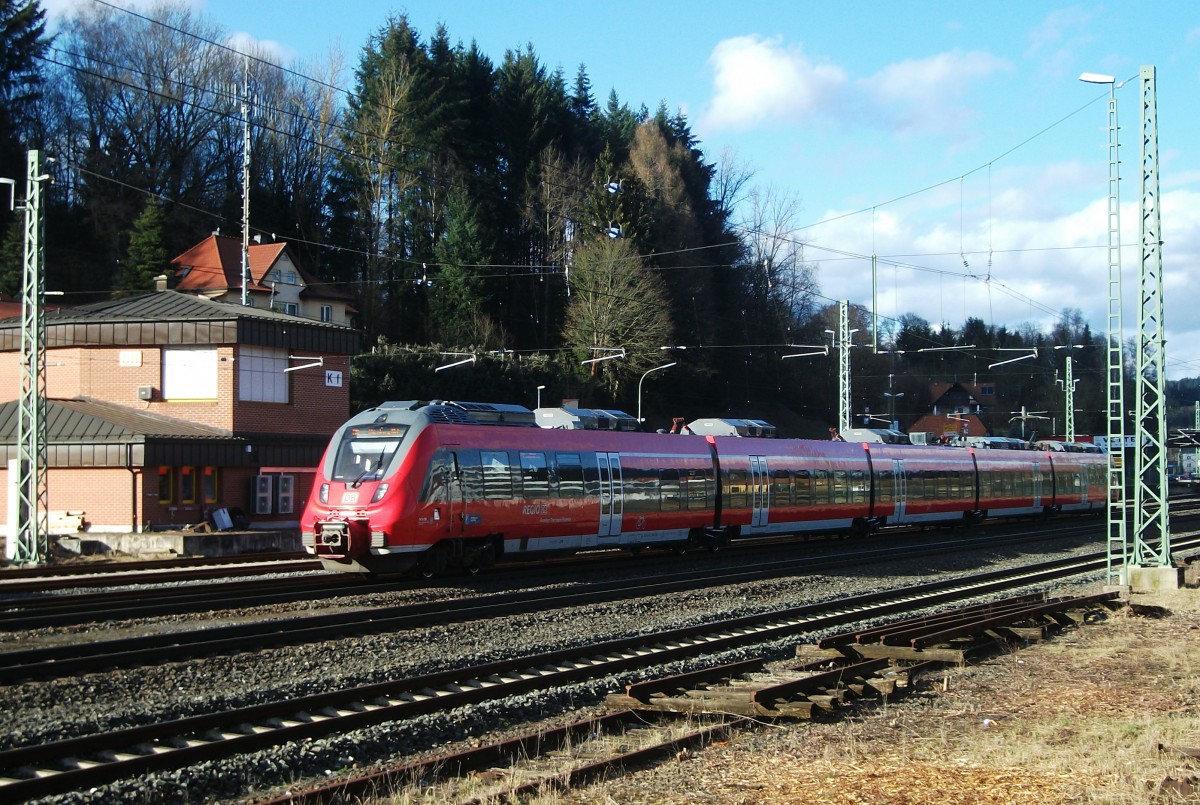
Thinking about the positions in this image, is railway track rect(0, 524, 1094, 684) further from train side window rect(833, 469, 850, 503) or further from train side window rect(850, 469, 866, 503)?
train side window rect(850, 469, 866, 503)

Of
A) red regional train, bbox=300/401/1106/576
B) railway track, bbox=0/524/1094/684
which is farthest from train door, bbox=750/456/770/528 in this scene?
railway track, bbox=0/524/1094/684

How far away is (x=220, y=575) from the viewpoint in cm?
2277

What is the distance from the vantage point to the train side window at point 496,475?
21453mm

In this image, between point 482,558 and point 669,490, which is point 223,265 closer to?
point 669,490

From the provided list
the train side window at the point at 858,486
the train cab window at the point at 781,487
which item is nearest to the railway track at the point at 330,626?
the train cab window at the point at 781,487

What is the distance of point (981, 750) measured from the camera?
9445 millimetres

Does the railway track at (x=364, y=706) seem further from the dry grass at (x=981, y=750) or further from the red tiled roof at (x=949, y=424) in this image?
the red tiled roof at (x=949, y=424)

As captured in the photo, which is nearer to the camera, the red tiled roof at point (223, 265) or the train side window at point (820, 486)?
the train side window at point (820, 486)

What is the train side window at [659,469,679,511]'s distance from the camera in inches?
1043

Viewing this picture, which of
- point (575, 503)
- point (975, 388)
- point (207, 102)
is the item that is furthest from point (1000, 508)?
point (975, 388)

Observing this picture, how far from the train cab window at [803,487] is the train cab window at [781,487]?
0.37 metres

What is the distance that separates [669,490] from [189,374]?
54.1 ft

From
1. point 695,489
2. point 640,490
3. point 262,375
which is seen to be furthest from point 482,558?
point 262,375

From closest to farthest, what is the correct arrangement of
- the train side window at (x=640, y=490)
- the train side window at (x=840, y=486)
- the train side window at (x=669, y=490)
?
the train side window at (x=640, y=490) < the train side window at (x=669, y=490) < the train side window at (x=840, y=486)
